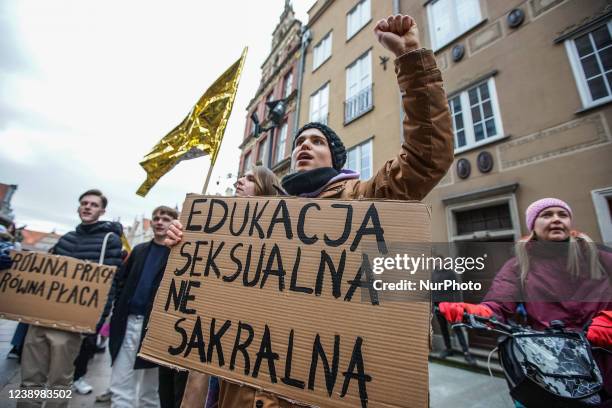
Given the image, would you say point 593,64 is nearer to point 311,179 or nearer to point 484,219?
point 484,219

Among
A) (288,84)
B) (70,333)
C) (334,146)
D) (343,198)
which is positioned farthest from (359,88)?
(70,333)

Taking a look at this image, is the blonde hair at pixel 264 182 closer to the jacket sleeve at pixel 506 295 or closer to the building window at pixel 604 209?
the jacket sleeve at pixel 506 295

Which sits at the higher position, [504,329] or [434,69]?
[434,69]

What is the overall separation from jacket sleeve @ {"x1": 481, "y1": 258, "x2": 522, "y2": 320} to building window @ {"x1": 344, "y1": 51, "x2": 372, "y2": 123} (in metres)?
7.48

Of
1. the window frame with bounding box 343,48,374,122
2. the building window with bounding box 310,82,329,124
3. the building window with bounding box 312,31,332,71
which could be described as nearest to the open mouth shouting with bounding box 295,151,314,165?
the window frame with bounding box 343,48,374,122

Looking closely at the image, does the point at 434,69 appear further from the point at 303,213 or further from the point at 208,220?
the point at 208,220

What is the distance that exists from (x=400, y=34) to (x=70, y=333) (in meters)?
3.16

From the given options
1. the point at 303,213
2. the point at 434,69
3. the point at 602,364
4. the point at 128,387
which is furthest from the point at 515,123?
the point at 128,387

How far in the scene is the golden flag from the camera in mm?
2840

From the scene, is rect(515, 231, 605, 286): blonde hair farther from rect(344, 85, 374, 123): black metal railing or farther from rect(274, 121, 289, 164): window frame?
rect(274, 121, 289, 164): window frame

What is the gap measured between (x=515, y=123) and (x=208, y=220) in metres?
6.20

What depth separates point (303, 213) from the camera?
1.13 metres

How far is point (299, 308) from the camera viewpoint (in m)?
0.98

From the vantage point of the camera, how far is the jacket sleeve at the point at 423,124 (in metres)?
1.06
